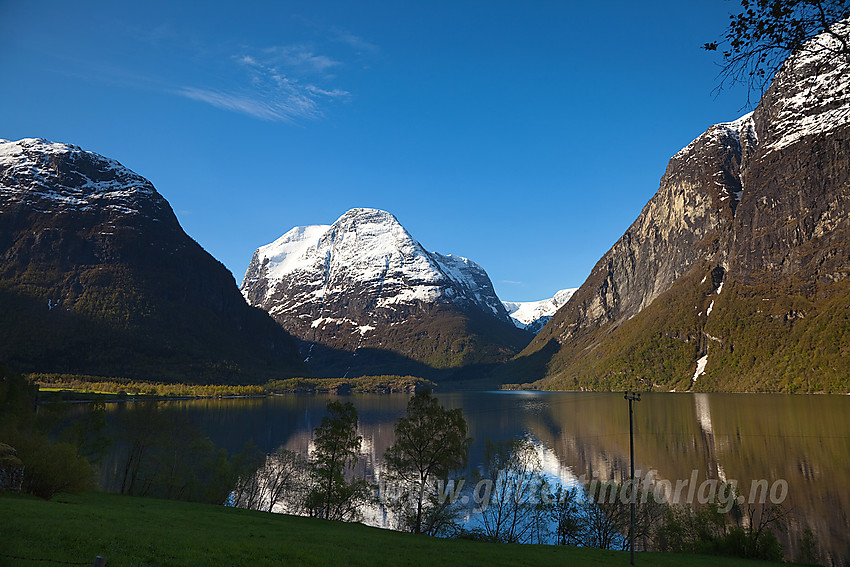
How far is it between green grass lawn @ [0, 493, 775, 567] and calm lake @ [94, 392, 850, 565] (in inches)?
1248

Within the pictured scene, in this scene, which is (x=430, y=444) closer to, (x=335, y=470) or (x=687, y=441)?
(x=335, y=470)

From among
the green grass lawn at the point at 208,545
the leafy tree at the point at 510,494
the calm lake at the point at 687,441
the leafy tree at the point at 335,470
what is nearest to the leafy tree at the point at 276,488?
the leafy tree at the point at 335,470

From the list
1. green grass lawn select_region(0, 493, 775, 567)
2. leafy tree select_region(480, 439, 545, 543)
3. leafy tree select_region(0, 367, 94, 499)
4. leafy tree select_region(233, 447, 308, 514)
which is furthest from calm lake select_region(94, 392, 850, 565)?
leafy tree select_region(0, 367, 94, 499)

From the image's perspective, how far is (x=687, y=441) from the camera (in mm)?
107500

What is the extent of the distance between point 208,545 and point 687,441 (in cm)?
10942

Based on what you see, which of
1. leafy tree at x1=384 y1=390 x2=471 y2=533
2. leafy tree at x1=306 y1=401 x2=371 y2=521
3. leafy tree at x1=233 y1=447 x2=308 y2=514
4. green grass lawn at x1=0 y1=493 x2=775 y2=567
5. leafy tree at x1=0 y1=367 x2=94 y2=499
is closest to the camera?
green grass lawn at x1=0 y1=493 x2=775 y2=567

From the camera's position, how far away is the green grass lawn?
2033 cm

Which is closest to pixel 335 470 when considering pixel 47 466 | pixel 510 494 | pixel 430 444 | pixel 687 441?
pixel 430 444

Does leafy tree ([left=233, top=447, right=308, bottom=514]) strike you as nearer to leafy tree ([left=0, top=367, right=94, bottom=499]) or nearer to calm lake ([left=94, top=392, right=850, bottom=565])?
calm lake ([left=94, top=392, right=850, bottom=565])

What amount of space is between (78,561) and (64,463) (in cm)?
3034

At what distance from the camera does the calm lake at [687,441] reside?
64125 mm

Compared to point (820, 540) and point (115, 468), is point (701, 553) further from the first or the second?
point (115, 468)

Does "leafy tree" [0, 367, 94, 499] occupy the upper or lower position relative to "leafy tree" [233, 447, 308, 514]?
upper

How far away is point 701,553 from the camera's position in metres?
42.8
